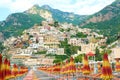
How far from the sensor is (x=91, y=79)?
3734cm

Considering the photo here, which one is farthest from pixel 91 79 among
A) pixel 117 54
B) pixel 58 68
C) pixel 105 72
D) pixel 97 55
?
pixel 97 55

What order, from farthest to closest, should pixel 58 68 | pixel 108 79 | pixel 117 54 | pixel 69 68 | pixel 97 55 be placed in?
pixel 97 55
pixel 117 54
pixel 58 68
pixel 69 68
pixel 108 79

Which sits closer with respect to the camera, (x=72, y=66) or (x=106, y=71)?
(x=106, y=71)

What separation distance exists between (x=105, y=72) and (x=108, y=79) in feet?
1.61

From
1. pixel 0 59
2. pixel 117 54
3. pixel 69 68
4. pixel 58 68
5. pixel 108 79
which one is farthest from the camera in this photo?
pixel 117 54

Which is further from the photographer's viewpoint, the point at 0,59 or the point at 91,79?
the point at 91,79

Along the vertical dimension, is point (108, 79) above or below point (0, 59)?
below

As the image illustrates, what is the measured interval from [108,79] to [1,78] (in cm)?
877

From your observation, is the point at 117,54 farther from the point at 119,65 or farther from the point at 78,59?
the point at 78,59

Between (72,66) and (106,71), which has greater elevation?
(72,66)

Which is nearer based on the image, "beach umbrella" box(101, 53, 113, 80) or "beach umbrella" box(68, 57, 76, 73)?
"beach umbrella" box(101, 53, 113, 80)

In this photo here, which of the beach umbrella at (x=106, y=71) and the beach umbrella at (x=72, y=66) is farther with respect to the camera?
the beach umbrella at (x=72, y=66)

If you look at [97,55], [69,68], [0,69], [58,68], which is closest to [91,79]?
[69,68]

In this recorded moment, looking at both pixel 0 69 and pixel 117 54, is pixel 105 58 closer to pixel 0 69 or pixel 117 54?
pixel 0 69
